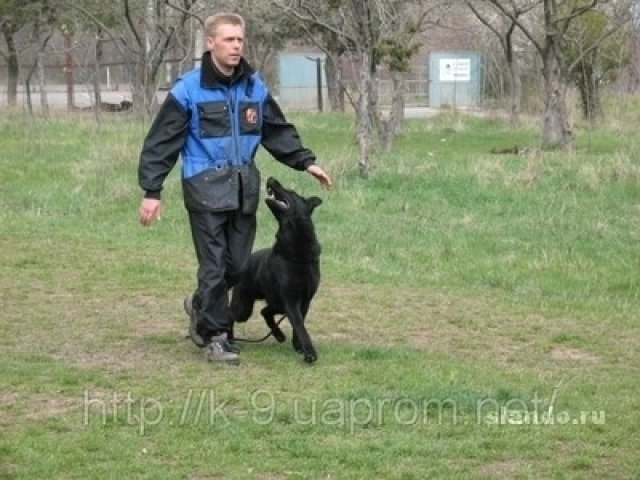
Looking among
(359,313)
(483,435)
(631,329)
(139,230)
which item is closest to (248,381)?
(483,435)

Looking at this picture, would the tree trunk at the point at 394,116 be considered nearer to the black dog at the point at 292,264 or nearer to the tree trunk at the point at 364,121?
the tree trunk at the point at 364,121

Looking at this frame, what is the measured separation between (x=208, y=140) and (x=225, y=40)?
0.58 m

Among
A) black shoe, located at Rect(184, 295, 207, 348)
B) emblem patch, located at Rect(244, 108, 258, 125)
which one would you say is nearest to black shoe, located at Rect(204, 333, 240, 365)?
black shoe, located at Rect(184, 295, 207, 348)

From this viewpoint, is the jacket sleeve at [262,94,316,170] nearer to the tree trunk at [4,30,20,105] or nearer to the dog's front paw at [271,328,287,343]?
the dog's front paw at [271,328,287,343]

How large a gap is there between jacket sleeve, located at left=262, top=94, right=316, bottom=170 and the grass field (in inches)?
45.5

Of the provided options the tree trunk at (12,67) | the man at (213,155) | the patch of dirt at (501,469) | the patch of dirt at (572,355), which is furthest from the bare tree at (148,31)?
the patch of dirt at (501,469)

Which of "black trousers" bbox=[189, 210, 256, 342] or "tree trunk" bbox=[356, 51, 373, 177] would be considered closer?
"black trousers" bbox=[189, 210, 256, 342]

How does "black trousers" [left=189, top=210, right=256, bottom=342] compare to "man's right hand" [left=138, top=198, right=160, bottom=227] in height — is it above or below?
below

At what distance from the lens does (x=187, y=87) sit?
7023 millimetres

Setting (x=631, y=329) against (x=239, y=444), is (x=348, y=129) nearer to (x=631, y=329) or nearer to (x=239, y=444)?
(x=631, y=329)

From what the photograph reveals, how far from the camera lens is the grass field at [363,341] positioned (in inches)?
207

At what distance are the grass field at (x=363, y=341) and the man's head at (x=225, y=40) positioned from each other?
172 centimetres

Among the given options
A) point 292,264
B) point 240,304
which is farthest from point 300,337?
point 240,304

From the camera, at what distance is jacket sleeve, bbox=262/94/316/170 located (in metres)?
7.36
